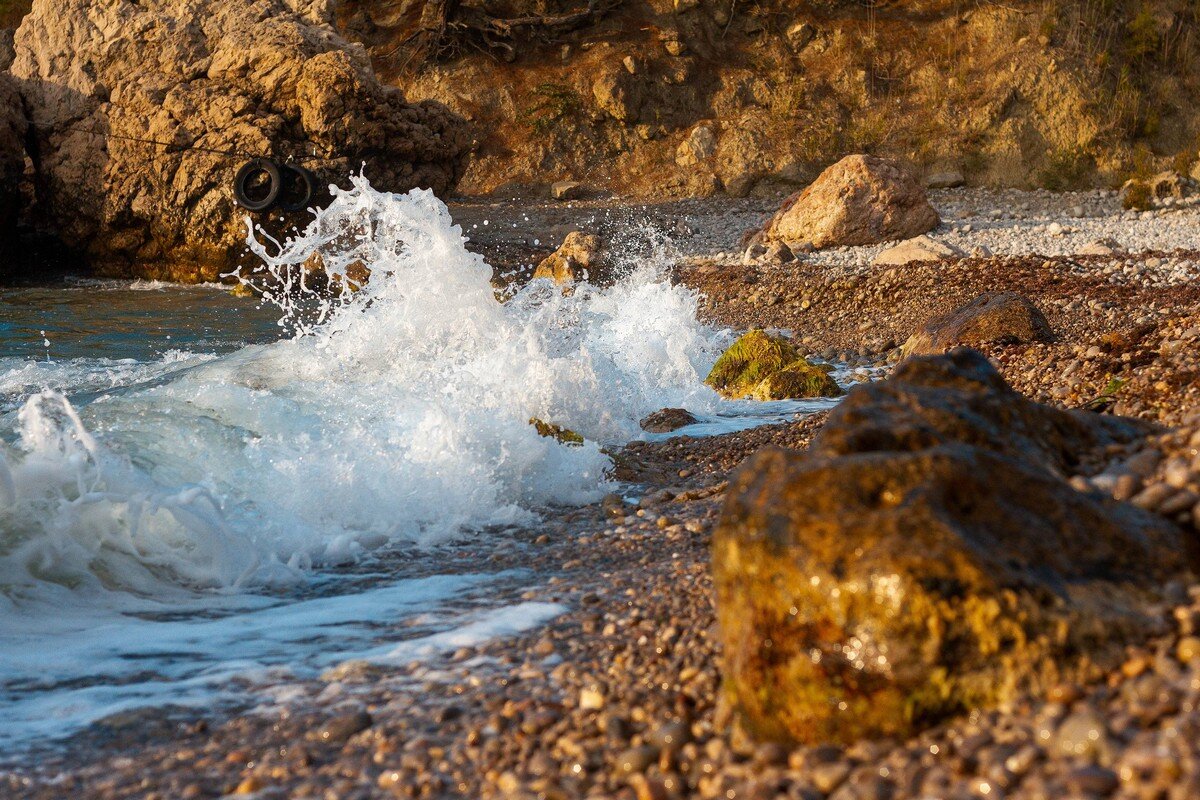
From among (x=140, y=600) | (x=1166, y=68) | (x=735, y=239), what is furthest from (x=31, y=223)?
(x=1166, y=68)

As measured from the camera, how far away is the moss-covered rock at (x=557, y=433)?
5.94 metres

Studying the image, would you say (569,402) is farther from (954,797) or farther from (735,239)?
(735,239)

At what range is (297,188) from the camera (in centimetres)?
1455

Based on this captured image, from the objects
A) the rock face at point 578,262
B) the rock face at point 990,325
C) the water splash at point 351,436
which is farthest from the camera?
the rock face at point 578,262

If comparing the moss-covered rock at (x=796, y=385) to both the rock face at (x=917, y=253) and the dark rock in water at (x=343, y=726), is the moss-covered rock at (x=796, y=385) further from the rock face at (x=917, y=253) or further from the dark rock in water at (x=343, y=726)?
the dark rock in water at (x=343, y=726)

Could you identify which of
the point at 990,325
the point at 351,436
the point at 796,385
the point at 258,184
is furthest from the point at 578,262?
the point at 351,436

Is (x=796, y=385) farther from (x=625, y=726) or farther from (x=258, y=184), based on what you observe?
(x=258, y=184)

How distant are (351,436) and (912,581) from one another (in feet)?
12.6

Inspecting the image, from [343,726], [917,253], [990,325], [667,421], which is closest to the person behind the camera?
[343,726]

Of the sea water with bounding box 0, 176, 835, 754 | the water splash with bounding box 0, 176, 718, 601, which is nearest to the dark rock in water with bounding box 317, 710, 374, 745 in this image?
the sea water with bounding box 0, 176, 835, 754

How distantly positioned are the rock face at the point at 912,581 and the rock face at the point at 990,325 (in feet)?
15.7

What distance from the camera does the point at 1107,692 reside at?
6.75 feet

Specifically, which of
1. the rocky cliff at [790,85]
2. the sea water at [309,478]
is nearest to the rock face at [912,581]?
the sea water at [309,478]

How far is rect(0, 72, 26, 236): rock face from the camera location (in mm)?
14508
